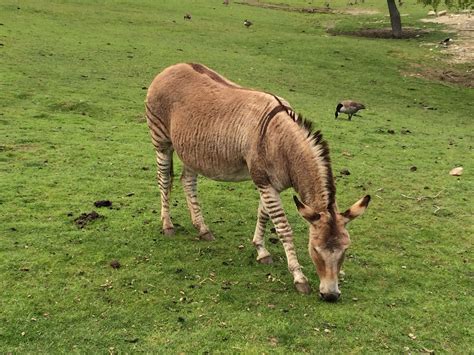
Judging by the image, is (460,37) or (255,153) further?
(460,37)

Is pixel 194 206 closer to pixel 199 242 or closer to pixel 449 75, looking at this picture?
pixel 199 242

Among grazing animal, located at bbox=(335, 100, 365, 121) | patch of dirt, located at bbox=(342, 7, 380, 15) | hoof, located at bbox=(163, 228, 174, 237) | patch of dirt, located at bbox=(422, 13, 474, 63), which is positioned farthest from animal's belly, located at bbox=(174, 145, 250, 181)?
patch of dirt, located at bbox=(342, 7, 380, 15)

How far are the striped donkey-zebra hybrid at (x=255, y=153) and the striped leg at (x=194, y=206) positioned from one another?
0.05 feet

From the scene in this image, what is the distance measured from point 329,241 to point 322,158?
98 cm

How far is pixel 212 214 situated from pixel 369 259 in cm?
263

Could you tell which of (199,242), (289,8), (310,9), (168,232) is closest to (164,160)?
(168,232)

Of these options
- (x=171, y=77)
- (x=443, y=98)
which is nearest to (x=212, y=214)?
(x=171, y=77)

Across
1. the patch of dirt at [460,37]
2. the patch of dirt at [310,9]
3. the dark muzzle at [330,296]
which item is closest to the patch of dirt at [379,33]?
the patch of dirt at [460,37]

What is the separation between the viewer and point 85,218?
738 centimetres

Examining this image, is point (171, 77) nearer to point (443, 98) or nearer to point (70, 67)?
point (70, 67)

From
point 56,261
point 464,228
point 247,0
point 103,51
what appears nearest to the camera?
point 56,261

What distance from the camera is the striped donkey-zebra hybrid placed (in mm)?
5298

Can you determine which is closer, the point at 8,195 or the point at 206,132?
the point at 206,132

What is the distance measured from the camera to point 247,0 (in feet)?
146
